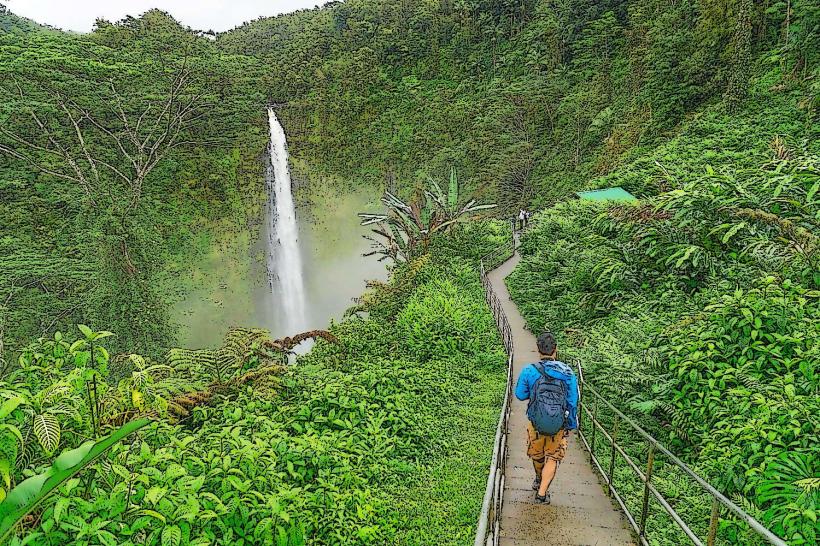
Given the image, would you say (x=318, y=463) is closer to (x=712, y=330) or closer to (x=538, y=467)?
(x=538, y=467)

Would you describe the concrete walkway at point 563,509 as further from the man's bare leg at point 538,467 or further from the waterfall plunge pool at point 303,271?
the waterfall plunge pool at point 303,271

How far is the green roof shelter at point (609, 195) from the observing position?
13.9 m

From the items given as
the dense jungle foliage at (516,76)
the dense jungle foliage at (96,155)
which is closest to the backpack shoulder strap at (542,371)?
the dense jungle foliage at (96,155)

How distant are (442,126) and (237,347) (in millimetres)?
28820

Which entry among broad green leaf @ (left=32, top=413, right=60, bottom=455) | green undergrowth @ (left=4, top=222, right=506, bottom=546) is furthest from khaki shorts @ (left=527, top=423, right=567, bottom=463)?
broad green leaf @ (left=32, top=413, right=60, bottom=455)

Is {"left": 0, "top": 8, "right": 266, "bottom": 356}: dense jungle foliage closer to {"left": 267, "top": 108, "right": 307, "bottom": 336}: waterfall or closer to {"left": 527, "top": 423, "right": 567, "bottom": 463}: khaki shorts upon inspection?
{"left": 267, "top": 108, "right": 307, "bottom": 336}: waterfall

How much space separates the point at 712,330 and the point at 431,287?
6895 millimetres

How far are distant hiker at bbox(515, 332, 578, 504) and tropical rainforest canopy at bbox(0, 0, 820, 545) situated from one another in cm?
88

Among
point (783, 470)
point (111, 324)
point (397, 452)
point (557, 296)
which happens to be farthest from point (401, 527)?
point (111, 324)

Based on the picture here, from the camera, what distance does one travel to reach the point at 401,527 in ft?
14.4

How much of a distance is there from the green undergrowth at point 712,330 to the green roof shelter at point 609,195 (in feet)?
10.2

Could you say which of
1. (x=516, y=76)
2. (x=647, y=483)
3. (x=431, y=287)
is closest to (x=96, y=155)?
(x=431, y=287)

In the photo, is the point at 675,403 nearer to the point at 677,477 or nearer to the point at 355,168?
the point at 677,477

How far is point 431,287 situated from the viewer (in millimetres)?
11703
